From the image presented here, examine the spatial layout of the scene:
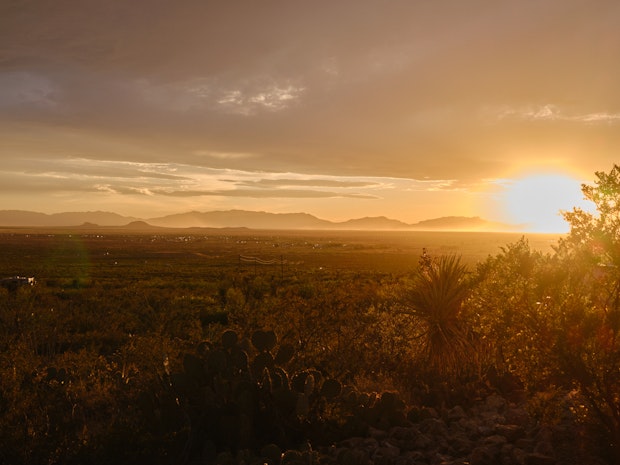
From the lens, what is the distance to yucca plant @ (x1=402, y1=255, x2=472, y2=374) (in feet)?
33.6

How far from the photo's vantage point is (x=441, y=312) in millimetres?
10844

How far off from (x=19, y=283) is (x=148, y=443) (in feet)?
99.2

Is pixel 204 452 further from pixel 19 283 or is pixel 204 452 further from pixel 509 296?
pixel 19 283

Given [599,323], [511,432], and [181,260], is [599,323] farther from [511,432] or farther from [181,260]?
[181,260]

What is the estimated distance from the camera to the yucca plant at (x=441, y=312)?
33.6 ft

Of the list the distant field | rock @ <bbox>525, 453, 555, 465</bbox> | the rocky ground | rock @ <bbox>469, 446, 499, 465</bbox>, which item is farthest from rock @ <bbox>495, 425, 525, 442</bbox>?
the distant field

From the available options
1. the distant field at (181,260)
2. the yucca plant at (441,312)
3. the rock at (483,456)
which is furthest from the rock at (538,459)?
the distant field at (181,260)

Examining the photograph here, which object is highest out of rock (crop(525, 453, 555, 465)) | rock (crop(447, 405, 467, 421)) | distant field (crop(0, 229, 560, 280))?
rock (crop(525, 453, 555, 465))

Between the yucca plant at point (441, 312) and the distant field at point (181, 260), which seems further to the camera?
the distant field at point (181, 260)

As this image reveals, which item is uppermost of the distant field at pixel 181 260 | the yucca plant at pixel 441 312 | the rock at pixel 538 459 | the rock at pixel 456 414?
the yucca plant at pixel 441 312

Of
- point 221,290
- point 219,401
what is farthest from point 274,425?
point 221,290

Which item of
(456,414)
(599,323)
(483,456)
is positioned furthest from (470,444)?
(599,323)

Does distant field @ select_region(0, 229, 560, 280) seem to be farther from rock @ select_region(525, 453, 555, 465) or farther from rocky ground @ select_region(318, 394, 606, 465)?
rock @ select_region(525, 453, 555, 465)

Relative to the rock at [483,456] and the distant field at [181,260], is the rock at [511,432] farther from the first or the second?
the distant field at [181,260]
